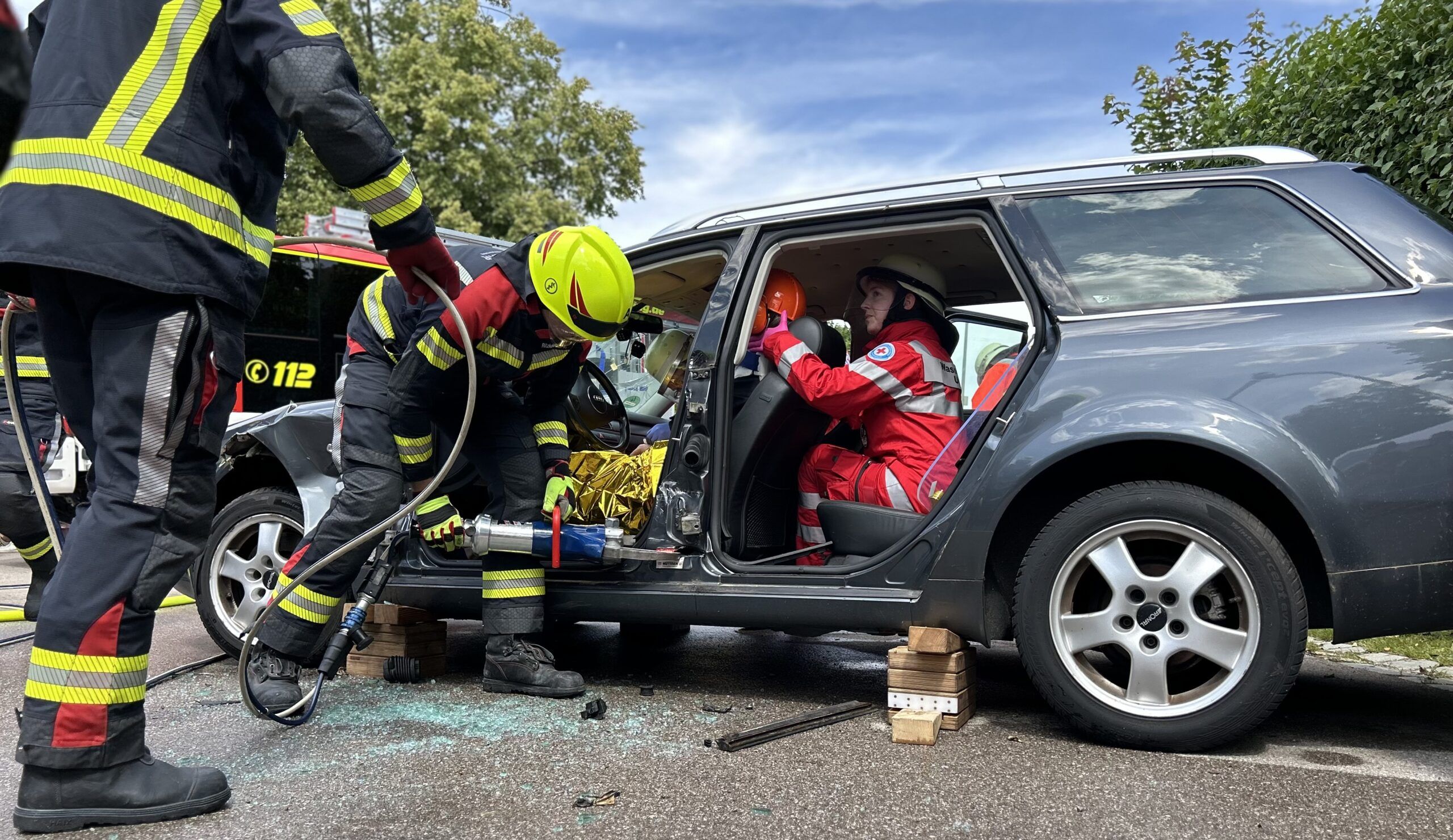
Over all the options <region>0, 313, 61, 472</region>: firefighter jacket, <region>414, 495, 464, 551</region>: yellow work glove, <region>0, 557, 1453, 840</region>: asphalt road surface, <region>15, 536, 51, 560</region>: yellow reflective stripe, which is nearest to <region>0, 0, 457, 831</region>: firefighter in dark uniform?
<region>0, 557, 1453, 840</region>: asphalt road surface

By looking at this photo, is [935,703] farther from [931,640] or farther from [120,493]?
[120,493]

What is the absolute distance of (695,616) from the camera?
3.20m

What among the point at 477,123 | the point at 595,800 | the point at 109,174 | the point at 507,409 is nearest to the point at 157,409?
the point at 109,174

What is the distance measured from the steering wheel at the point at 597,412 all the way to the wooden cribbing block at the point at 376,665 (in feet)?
3.50

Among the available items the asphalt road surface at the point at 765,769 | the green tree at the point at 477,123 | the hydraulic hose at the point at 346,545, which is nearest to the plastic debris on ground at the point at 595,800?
the asphalt road surface at the point at 765,769

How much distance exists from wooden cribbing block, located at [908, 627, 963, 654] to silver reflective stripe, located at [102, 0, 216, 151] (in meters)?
2.29

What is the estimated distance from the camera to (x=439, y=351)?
3232 mm

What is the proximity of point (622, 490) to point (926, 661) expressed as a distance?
1.29 m

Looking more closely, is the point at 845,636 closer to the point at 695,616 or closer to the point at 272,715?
the point at 695,616

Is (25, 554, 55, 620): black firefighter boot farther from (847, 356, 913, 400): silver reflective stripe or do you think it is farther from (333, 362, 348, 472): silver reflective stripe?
(847, 356, 913, 400): silver reflective stripe

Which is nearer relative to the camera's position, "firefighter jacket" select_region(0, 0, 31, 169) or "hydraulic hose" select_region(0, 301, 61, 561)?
"firefighter jacket" select_region(0, 0, 31, 169)

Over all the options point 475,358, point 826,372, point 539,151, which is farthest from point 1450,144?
point 539,151

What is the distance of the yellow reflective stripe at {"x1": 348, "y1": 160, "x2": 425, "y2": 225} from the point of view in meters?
2.45

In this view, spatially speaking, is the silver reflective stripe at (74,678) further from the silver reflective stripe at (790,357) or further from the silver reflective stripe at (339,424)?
the silver reflective stripe at (790,357)
